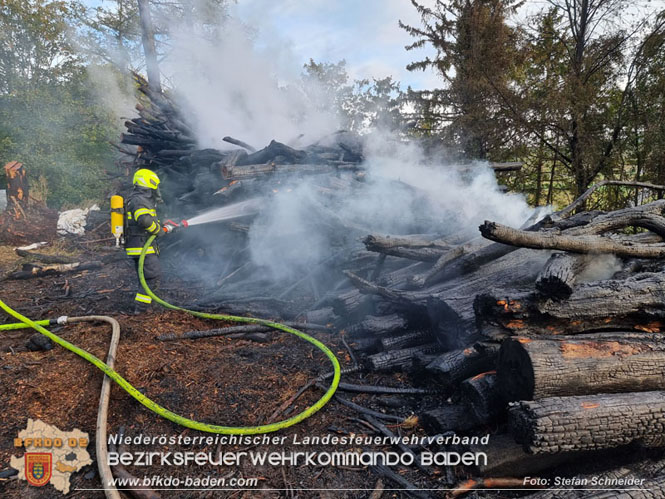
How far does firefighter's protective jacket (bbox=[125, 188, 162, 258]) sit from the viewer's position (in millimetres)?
5816

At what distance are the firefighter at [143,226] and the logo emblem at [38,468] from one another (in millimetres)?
3192

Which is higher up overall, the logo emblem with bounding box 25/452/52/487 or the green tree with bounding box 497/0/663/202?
the green tree with bounding box 497/0/663/202

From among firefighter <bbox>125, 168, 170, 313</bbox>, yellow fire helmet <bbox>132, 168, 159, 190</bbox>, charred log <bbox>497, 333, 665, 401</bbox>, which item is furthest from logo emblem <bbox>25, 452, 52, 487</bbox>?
yellow fire helmet <bbox>132, 168, 159, 190</bbox>

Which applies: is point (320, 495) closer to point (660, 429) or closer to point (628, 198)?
point (660, 429)

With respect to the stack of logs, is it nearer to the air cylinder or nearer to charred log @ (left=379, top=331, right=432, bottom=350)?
charred log @ (left=379, top=331, right=432, bottom=350)

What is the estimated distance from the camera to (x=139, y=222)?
19.0ft

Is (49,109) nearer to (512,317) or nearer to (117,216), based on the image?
(117,216)

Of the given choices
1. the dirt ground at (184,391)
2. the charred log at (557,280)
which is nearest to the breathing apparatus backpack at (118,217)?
the dirt ground at (184,391)

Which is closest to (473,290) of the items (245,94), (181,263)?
(181,263)

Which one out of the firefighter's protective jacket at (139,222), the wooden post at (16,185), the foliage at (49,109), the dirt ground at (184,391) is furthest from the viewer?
the foliage at (49,109)

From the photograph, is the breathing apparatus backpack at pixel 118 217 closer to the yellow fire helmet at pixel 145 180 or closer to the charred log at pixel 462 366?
the yellow fire helmet at pixel 145 180

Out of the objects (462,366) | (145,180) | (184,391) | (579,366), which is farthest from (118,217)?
(579,366)

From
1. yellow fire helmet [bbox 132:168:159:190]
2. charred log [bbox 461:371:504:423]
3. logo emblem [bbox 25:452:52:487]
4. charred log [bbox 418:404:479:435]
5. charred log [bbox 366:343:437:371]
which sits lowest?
logo emblem [bbox 25:452:52:487]

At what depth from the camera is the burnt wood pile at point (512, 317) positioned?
247 centimetres
